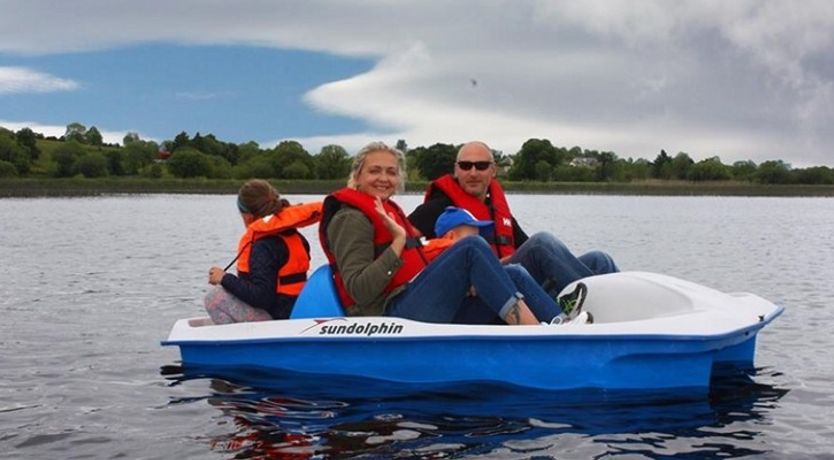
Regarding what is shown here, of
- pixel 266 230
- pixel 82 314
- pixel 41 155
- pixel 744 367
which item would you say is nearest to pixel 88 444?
pixel 266 230

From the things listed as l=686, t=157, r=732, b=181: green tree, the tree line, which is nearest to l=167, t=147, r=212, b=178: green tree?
the tree line

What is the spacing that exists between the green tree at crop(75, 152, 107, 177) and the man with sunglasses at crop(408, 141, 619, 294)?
107m

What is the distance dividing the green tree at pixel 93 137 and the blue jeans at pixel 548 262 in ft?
463

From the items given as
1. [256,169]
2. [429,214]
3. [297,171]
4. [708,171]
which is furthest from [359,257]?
[708,171]

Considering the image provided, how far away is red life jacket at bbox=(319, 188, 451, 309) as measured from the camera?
6.86 metres

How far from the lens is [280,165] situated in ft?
379

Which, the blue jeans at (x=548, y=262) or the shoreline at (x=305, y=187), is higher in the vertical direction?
the blue jeans at (x=548, y=262)

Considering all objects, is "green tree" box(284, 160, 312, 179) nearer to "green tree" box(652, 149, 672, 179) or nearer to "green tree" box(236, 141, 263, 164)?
"green tree" box(236, 141, 263, 164)

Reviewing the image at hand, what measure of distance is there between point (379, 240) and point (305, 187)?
77.0 metres

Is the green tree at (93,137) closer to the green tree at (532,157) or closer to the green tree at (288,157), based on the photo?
the green tree at (288,157)

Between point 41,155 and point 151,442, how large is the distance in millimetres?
122613

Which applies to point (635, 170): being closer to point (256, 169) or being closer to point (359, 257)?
point (256, 169)

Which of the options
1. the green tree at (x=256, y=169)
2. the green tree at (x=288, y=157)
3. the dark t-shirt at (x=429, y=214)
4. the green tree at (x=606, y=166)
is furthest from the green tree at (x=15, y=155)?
the dark t-shirt at (x=429, y=214)

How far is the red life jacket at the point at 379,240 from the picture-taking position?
6859 mm
